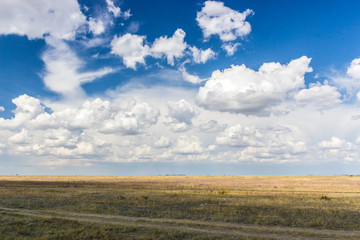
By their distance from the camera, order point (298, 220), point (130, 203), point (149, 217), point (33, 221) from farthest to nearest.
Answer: point (130, 203) < point (149, 217) < point (298, 220) < point (33, 221)

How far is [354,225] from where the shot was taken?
2031 centimetres

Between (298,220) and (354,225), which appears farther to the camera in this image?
(298,220)

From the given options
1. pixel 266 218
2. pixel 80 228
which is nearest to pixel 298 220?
pixel 266 218

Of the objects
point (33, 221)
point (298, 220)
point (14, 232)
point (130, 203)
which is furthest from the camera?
point (130, 203)

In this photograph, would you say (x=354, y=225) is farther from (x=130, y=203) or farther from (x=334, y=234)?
(x=130, y=203)

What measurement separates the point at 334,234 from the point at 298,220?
4.39 metres

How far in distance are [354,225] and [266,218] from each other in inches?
227

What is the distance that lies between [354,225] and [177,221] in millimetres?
11924

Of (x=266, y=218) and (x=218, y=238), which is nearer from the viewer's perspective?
(x=218, y=238)

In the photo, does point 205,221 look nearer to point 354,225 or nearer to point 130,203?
point 354,225

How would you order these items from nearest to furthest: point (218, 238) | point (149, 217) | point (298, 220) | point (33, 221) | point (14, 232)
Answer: point (218, 238) → point (14, 232) → point (33, 221) → point (298, 220) → point (149, 217)

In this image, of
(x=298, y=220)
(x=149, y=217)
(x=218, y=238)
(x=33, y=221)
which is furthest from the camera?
(x=149, y=217)

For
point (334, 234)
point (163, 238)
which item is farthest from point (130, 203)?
point (334, 234)

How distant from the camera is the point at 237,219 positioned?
2266cm
